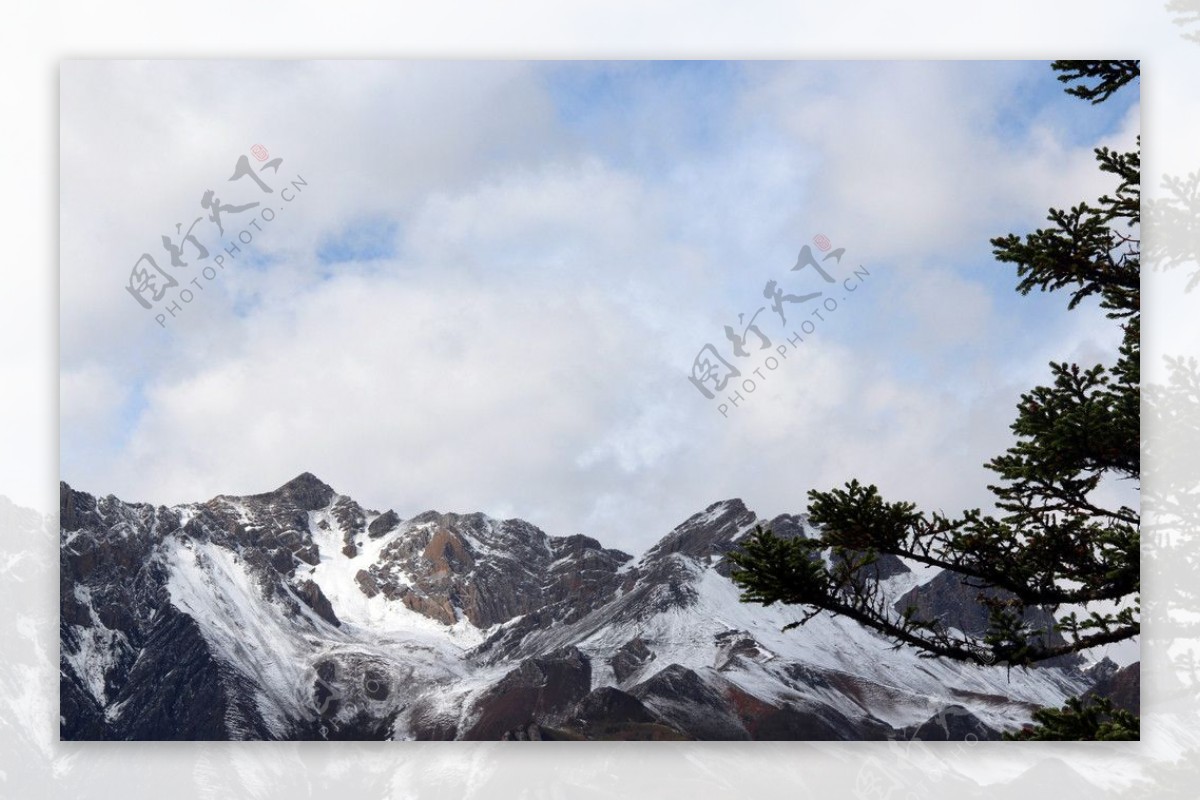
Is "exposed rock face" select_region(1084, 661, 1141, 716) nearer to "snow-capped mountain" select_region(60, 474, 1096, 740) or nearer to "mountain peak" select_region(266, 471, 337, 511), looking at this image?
"snow-capped mountain" select_region(60, 474, 1096, 740)

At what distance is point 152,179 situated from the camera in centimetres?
573

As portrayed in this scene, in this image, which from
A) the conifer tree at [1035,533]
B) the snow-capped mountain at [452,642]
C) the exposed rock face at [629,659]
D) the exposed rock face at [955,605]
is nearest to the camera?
the conifer tree at [1035,533]

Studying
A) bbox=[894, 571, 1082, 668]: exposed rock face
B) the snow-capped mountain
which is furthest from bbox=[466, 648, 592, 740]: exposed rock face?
bbox=[894, 571, 1082, 668]: exposed rock face

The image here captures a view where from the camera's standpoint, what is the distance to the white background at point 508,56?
5.55 metres

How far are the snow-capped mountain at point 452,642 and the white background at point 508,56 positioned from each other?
0.13 meters

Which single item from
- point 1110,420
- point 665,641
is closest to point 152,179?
point 665,641

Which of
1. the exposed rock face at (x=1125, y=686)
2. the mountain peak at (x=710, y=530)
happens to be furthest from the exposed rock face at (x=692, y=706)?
the exposed rock face at (x=1125, y=686)

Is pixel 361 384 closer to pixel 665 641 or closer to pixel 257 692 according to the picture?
pixel 257 692

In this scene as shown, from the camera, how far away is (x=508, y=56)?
5.80 m

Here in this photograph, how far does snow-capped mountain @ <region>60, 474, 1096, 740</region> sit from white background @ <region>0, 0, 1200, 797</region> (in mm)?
126

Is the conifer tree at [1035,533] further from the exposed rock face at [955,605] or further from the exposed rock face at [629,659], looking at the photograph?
the exposed rock face at [629,659]

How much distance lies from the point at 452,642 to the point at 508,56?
306 cm

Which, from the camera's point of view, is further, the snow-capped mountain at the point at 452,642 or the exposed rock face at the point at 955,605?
the snow-capped mountain at the point at 452,642

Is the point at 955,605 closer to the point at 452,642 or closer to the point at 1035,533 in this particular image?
the point at 1035,533
